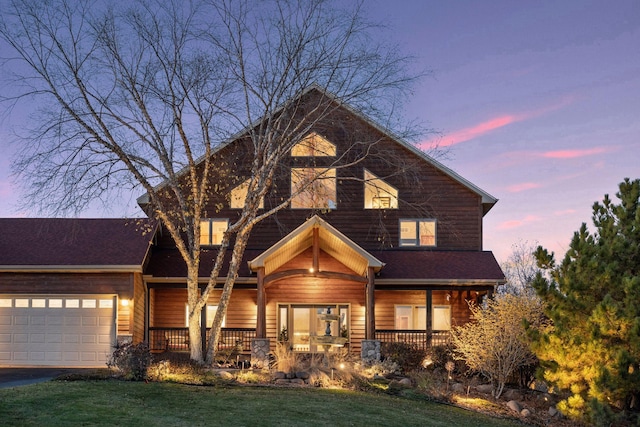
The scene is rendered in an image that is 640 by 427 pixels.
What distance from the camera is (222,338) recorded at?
25094 mm

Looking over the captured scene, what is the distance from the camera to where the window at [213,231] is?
89.6 ft

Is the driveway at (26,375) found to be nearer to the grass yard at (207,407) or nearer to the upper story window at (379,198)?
the grass yard at (207,407)

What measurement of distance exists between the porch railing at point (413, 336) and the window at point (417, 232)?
12.0 ft

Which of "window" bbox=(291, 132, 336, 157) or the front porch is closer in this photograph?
the front porch

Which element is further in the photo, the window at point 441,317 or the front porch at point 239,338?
the window at point 441,317

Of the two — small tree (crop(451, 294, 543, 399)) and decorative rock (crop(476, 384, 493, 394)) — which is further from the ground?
small tree (crop(451, 294, 543, 399))

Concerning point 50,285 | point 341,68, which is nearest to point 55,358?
point 50,285

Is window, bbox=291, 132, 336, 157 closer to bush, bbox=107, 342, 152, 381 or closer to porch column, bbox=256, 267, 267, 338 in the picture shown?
porch column, bbox=256, 267, 267, 338

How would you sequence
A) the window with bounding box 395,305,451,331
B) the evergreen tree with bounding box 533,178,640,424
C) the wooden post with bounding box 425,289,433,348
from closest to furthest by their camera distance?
the evergreen tree with bounding box 533,178,640,424 → the wooden post with bounding box 425,289,433,348 → the window with bounding box 395,305,451,331

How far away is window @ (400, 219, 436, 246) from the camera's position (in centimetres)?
2734

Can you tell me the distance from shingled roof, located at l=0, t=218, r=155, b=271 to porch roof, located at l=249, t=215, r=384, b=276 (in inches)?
153

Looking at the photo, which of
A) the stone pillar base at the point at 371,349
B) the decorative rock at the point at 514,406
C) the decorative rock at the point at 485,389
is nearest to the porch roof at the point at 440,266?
the stone pillar base at the point at 371,349

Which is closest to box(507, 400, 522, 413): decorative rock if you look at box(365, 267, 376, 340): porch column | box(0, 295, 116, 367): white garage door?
box(365, 267, 376, 340): porch column

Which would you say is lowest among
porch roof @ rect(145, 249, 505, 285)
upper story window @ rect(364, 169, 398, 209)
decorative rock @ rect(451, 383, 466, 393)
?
decorative rock @ rect(451, 383, 466, 393)
